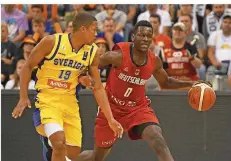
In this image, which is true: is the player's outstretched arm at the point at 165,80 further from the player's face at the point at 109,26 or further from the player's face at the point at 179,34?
the player's face at the point at 109,26

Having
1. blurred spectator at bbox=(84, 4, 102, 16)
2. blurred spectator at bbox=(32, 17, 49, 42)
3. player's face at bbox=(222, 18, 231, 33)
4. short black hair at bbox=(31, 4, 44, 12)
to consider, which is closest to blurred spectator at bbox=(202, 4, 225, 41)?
player's face at bbox=(222, 18, 231, 33)

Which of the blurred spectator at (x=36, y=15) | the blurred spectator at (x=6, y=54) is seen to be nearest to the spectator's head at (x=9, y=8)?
the blurred spectator at (x=36, y=15)

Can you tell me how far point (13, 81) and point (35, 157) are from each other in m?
1.69

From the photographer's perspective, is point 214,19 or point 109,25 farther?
point 214,19

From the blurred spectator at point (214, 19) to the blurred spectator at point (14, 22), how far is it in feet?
11.5

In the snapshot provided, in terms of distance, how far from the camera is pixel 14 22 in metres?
12.2

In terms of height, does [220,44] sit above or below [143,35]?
below

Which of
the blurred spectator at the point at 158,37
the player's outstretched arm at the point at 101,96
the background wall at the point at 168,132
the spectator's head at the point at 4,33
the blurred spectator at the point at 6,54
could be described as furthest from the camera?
the spectator's head at the point at 4,33

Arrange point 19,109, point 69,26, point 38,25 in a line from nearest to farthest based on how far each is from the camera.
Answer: point 19,109 < point 69,26 < point 38,25

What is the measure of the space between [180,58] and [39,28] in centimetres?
294

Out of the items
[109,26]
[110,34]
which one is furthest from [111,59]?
[109,26]

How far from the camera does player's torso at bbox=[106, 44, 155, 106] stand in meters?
7.63

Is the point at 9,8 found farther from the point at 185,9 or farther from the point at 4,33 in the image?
the point at 185,9

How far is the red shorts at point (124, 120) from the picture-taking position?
752 cm
